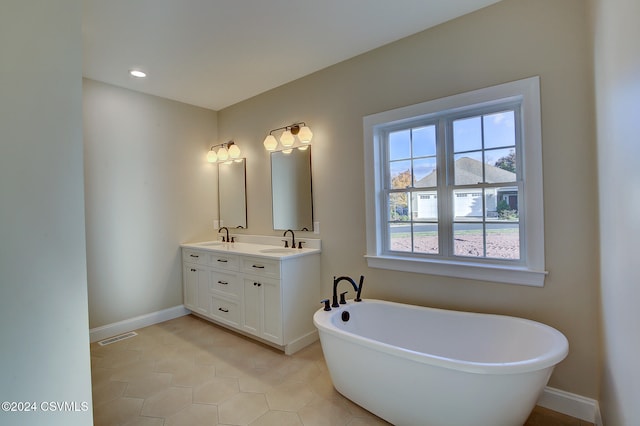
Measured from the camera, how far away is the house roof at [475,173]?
2.11 metres

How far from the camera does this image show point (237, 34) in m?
2.33

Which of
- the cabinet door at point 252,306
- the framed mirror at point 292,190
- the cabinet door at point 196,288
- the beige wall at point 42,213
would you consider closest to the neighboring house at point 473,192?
the framed mirror at point 292,190

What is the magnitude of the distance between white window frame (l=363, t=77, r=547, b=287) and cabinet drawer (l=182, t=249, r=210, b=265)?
6.27 feet

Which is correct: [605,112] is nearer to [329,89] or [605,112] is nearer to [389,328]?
[389,328]

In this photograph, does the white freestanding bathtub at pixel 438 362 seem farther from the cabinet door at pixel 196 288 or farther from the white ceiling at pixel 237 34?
the white ceiling at pixel 237 34

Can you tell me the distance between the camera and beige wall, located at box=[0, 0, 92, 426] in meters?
1.14

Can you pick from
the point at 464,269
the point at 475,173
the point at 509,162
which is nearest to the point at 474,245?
the point at 464,269

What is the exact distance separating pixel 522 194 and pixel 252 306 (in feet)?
8.14

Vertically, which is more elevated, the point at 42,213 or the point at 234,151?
the point at 234,151

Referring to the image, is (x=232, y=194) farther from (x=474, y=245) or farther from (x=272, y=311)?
(x=474, y=245)

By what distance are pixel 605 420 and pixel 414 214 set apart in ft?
5.32

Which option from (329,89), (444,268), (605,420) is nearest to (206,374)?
(444,268)

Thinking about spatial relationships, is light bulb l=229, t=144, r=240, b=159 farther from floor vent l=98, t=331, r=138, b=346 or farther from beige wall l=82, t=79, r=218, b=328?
floor vent l=98, t=331, r=138, b=346

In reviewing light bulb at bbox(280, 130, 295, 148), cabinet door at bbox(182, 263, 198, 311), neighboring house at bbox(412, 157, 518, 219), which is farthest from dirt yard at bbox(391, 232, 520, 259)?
cabinet door at bbox(182, 263, 198, 311)
